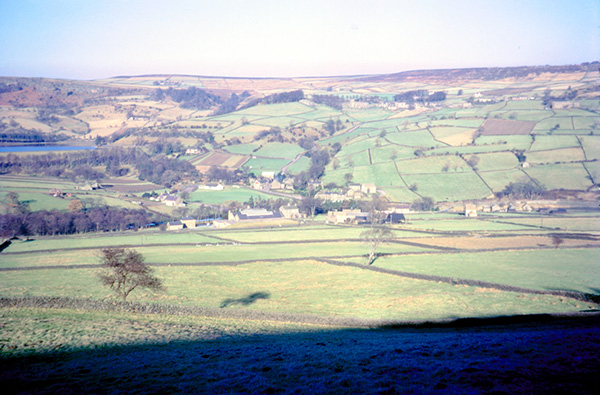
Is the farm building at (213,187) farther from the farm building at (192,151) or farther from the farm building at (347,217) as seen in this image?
the farm building at (347,217)

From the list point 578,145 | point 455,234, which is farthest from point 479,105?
point 455,234

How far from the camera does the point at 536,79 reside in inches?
6107

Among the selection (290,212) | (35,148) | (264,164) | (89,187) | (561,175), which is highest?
(35,148)

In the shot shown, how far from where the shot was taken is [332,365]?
13258 mm

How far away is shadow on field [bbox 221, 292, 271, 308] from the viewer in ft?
89.5

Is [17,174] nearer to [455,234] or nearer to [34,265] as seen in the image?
[34,265]

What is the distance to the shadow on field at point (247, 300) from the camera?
27294 mm

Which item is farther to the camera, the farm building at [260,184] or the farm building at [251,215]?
the farm building at [260,184]

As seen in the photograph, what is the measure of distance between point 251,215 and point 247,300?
45876 millimetres

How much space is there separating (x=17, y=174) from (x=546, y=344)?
109078mm

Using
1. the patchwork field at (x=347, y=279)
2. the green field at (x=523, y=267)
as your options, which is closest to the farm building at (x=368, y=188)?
the patchwork field at (x=347, y=279)

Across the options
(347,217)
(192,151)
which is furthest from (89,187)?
(347,217)

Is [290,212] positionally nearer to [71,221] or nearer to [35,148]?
[71,221]

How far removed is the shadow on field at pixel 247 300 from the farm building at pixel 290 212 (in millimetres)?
46982
